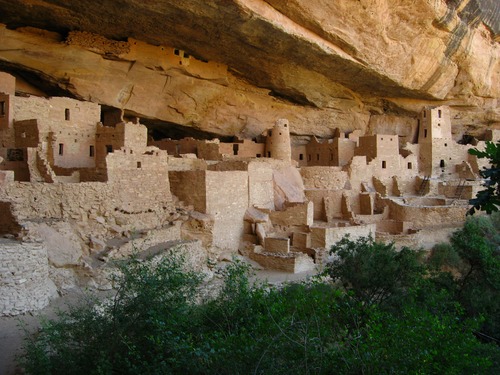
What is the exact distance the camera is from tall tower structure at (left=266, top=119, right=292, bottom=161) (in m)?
19.6

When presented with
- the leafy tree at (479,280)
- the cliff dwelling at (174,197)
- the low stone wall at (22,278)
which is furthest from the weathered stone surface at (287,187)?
the low stone wall at (22,278)

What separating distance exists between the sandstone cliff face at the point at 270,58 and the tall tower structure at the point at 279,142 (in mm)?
1998

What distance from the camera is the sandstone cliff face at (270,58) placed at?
48.4 feet

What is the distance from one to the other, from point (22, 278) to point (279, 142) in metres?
13.2

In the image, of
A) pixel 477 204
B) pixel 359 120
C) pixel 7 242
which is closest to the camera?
pixel 477 204

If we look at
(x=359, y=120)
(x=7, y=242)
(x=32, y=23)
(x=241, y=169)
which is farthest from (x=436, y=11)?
(x=7, y=242)

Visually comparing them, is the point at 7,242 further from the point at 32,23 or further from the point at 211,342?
the point at 32,23

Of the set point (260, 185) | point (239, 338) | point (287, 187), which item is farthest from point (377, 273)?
point (239, 338)

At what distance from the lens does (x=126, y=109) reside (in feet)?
61.1

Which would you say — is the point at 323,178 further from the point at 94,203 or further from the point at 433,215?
the point at 94,203

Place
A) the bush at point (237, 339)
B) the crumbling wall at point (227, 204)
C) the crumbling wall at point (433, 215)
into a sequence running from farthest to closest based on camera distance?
the crumbling wall at point (433, 215)
the crumbling wall at point (227, 204)
the bush at point (237, 339)

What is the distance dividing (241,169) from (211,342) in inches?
382

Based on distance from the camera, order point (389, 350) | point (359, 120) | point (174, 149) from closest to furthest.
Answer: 1. point (389, 350)
2. point (174, 149)
3. point (359, 120)

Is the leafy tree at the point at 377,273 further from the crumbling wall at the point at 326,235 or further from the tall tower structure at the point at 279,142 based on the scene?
the tall tower structure at the point at 279,142
